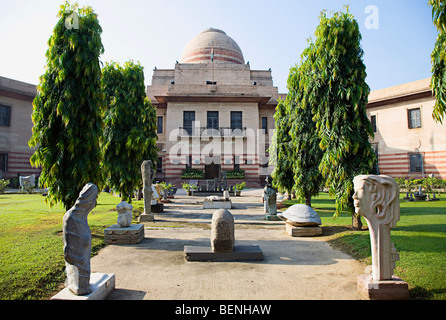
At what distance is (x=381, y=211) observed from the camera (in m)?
4.38

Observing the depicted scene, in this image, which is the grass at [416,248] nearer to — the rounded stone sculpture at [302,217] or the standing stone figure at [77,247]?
the rounded stone sculpture at [302,217]

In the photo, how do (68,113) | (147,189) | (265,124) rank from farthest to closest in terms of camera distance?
(265,124), (147,189), (68,113)

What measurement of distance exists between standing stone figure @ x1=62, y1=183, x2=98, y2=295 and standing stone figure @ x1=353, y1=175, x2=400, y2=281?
163 inches

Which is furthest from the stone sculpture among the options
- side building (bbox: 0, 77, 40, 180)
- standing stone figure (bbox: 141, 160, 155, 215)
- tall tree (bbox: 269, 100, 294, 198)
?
side building (bbox: 0, 77, 40, 180)

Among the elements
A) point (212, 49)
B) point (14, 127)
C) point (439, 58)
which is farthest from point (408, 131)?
point (14, 127)

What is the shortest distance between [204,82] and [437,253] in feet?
112

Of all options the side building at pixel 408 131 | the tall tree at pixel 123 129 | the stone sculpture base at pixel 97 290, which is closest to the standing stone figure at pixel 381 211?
the stone sculpture base at pixel 97 290

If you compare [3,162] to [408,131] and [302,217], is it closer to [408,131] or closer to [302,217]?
[302,217]

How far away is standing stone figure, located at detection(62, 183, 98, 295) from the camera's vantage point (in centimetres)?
393

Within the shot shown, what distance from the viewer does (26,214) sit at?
11977 millimetres

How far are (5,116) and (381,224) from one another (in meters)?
33.5

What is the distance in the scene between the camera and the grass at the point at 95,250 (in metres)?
4.68

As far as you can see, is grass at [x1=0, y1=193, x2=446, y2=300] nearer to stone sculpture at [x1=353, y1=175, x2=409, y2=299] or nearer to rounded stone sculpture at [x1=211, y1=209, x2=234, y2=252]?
stone sculpture at [x1=353, y1=175, x2=409, y2=299]

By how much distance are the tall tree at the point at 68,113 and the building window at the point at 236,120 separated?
2626cm
